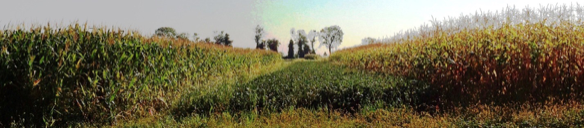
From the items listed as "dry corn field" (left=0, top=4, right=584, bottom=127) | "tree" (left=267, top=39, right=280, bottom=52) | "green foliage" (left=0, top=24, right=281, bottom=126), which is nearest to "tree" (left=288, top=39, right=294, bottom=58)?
"tree" (left=267, top=39, right=280, bottom=52)

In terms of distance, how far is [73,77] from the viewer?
6555mm

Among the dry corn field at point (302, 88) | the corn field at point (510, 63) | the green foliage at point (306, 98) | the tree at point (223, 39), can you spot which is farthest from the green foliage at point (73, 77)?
the tree at point (223, 39)

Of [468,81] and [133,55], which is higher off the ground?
[133,55]

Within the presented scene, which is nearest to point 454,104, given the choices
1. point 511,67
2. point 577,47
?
point 511,67

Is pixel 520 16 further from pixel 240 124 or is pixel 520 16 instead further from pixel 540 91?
pixel 240 124

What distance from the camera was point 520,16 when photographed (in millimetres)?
11312

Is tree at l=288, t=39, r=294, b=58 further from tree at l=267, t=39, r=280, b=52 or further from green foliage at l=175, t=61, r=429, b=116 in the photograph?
green foliage at l=175, t=61, r=429, b=116

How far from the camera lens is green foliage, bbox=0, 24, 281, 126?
6391 millimetres

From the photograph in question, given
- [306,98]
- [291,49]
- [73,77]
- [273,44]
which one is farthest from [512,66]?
[273,44]

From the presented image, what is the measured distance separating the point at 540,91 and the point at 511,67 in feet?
2.50

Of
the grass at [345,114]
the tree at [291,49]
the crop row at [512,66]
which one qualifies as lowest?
the grass at [345,114]

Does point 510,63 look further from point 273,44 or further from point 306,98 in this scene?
point 273,44

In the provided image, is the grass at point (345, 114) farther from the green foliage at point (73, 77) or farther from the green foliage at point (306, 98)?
the green foliage at point (73, 77)

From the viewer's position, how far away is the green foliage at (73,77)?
6.39m
